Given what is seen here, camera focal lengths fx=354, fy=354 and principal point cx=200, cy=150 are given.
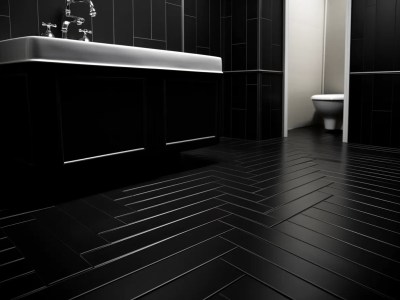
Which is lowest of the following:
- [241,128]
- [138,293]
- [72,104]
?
[138,293]

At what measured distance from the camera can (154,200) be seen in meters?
1.74

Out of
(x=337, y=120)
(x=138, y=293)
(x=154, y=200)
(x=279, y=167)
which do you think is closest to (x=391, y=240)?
(x=138, y=293)

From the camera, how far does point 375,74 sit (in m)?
3.25

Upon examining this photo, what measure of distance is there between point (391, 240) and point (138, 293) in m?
0.91

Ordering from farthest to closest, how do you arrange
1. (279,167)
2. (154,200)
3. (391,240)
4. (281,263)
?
(279,167) → (154,200) → (391,240) → (281,263)

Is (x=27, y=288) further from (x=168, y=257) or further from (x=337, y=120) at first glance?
(x=337, y=120)

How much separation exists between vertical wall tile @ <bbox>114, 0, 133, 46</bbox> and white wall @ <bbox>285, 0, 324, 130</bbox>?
2171 millimetres

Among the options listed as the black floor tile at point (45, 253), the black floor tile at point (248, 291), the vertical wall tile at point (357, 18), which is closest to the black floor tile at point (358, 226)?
the black floor tile at point (248, 291)

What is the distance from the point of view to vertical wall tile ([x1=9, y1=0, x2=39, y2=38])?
2191 millimetres

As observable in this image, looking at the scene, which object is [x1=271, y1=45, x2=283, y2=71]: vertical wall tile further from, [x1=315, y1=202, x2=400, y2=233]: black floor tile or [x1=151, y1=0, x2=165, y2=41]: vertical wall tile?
[x1=315, y1=202, x2=400, y2=233]: black floor tile

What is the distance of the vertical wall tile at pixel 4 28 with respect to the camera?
84.4 inches

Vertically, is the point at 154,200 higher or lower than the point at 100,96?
lower

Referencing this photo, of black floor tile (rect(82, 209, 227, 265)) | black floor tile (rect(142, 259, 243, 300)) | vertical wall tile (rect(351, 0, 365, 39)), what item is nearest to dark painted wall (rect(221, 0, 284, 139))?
vertical wall tile (rect(351, 0, 365, 39))

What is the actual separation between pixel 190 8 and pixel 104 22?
1044 mm
